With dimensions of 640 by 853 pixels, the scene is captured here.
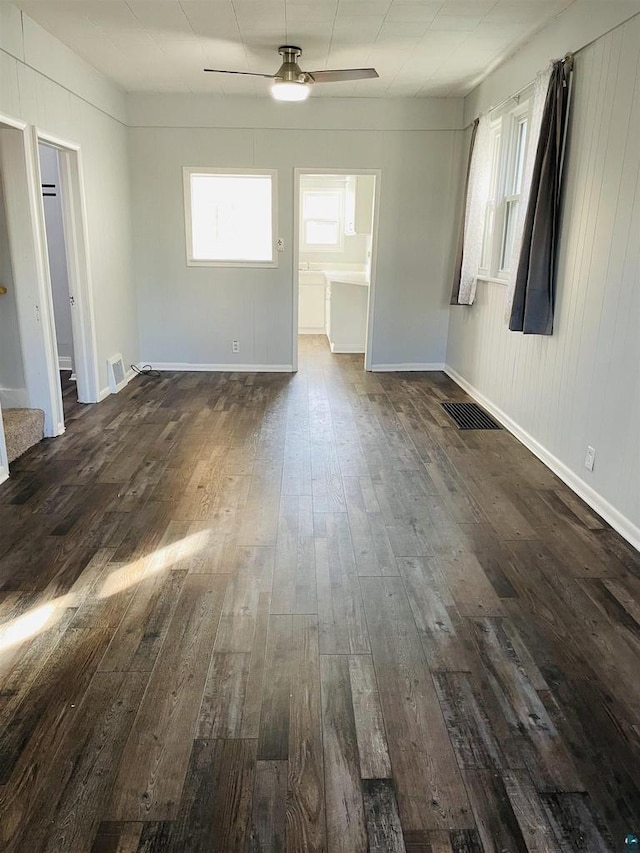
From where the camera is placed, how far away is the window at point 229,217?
6.36 metres

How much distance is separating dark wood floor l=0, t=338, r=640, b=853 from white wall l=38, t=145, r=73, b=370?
309 centimetres

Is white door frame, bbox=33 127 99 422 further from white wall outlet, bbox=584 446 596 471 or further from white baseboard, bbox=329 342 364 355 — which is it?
white wall outlet, bbox=584 446 596 471

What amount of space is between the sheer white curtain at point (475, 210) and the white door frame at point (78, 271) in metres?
3.39

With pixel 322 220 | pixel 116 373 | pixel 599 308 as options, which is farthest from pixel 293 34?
pixel 322 220

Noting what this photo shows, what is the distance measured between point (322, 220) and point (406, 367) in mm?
3793

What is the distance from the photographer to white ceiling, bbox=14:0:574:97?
372 centimetres

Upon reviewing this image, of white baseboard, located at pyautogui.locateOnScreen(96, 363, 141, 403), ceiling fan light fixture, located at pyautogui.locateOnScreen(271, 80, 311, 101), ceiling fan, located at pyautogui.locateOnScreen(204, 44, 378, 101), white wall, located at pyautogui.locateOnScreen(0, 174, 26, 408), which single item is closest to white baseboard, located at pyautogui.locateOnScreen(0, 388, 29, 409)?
white wall, located at pyautogui.locateOnScreen(0, 174, 26, 408)

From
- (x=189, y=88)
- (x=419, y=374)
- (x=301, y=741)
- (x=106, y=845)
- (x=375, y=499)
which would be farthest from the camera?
(x=419, y=374)

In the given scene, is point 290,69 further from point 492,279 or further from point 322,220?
point 322,220

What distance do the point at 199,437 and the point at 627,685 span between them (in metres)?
3.28

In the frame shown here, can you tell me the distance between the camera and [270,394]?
230 inches

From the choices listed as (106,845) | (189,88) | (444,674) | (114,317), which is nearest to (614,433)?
(444,674)

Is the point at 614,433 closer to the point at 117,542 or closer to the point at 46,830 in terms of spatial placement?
the point at 117,542

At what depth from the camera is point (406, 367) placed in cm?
693
